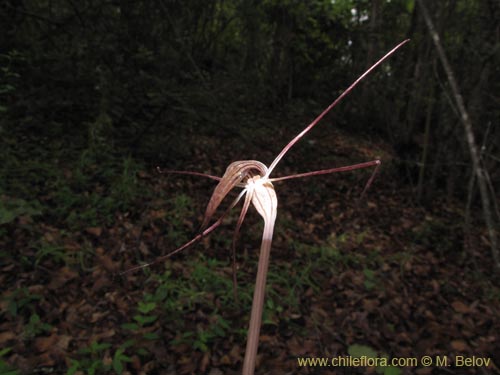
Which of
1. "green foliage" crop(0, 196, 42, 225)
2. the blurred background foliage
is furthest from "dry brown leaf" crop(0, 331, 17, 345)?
the blurred background foliage

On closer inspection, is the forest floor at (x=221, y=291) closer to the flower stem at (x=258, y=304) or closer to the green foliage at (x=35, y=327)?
the green foliage at (x=35, y=327)

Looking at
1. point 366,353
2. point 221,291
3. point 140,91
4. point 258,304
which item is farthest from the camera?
point 140,91

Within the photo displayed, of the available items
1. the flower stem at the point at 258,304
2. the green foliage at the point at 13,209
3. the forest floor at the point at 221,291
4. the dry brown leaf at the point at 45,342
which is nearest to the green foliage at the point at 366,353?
the forest floor at the point at 221,291

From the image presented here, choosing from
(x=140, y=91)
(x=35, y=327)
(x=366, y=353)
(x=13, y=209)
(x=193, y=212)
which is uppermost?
(x=140, y=91)

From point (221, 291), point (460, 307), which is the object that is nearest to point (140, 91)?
point (221, 291)

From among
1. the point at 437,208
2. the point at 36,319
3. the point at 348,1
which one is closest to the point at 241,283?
the point at 36,319

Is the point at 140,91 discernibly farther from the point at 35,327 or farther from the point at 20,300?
the point at 35,327
